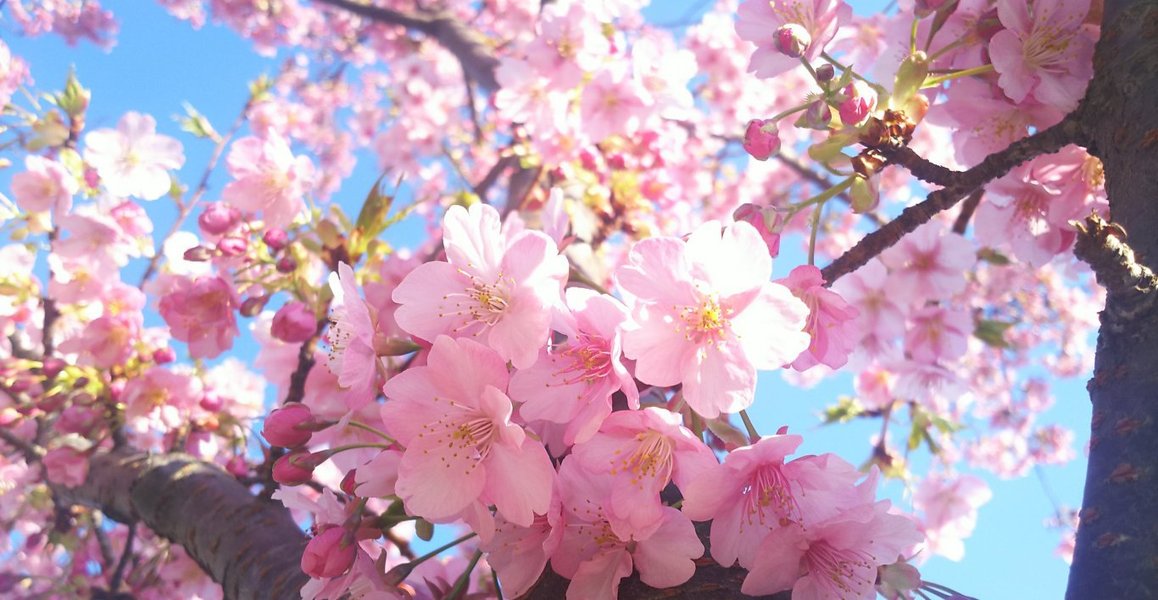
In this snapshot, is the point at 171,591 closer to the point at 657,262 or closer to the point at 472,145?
the point at 657,262

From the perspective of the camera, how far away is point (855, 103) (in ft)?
3.26

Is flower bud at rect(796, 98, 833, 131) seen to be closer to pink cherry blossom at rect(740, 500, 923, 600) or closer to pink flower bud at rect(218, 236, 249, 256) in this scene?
pink cherry blossom at rect(740, 500, 923, 600)

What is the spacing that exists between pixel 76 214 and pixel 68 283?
25cm

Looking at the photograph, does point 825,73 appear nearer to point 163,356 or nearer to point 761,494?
point 761,494

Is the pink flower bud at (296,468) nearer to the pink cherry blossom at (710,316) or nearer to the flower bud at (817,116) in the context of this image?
the pink cherry blossom at (710,316)

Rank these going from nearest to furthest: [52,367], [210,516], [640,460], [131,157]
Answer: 1. [640,460]
2. [210,516]
3. [52,367]
4. [131,157]

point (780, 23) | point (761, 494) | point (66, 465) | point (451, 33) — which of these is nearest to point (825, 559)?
point (761, 494)

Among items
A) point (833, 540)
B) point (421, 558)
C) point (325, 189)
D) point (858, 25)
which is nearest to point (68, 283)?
point (421, 558)

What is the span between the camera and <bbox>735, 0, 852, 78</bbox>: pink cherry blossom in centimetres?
116

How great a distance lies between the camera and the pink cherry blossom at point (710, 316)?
768mm

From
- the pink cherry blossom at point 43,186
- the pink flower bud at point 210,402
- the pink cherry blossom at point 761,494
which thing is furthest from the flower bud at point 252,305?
the pink cherry blossom at point 761,494

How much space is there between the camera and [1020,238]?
1.45 meters

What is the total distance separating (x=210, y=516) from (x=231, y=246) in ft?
1.94

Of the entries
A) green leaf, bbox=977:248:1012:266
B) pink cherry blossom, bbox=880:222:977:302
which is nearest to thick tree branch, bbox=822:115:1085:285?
pink cherry blossom, bbox=880:222:977:302
